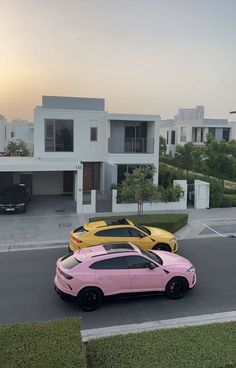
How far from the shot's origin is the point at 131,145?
24906 millimetres

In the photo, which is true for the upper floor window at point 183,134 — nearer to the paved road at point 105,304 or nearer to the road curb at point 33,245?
the road curb at point 33,245

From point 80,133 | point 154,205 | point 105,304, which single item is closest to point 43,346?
point 105,304

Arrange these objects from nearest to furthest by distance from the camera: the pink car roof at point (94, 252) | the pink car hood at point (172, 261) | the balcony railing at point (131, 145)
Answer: the pink car roof at point (94, 252), the pink car hood at point (172, 261), the balcony railing at point (131, 145)

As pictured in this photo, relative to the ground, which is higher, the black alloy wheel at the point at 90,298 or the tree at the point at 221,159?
the tree at the point at 221,159

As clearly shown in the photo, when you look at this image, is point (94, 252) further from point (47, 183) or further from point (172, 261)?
point (47, 183)

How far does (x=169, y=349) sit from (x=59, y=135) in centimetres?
1978

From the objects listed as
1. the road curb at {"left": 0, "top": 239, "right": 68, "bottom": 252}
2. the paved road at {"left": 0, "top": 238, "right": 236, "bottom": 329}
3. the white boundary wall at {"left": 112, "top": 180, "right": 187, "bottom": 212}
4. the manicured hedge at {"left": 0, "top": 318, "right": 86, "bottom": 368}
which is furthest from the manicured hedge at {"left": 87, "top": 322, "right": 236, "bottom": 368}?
the white boundary wall at {"left": 112, "top": 180, "right": 187, "bottom": 212}

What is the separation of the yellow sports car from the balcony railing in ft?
39.0

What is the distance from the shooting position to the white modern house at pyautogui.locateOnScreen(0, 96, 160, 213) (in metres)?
24.4

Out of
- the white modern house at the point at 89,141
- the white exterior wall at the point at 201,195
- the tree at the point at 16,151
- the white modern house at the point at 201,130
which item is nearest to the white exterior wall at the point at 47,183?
the white modern house at the point at 89,141

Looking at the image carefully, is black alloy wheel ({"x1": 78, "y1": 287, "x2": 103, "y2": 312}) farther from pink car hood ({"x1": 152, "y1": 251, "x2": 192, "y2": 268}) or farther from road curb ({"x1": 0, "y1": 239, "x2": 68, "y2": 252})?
road curb ({"x1": 0, "y1": 239, "x2": 68, "y2": 252})

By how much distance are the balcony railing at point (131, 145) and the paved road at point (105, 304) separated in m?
12.4

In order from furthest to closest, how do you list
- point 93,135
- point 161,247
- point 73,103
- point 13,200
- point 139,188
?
1. point 73,103
2. point 93,135
3. point 13,200
4. point 139,188
5. point 161,247

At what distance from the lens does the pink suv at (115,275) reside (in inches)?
371
